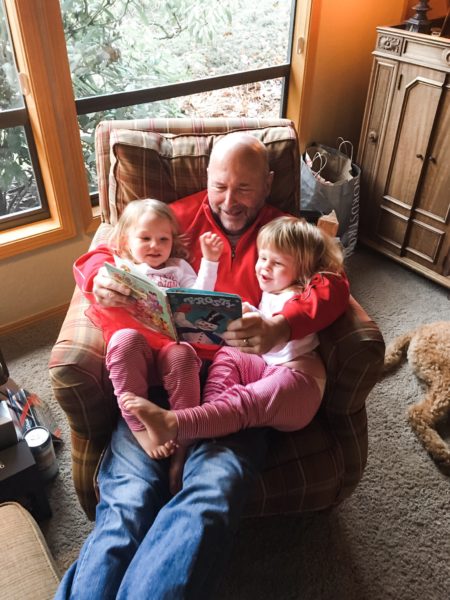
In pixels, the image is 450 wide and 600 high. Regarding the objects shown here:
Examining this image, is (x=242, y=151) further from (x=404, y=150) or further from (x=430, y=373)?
(x=404, y=150)

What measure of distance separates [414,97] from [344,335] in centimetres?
163

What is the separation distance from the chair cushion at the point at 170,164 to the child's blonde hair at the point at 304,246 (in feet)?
1.13

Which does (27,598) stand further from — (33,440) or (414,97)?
(414,97)

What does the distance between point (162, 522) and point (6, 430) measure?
0.58m

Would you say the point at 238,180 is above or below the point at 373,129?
above

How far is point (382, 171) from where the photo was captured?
264 cm

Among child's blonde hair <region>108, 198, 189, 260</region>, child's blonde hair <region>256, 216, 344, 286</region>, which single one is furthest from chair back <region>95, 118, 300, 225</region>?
child's blonde hair <region>256, 216, 344, 286</region>

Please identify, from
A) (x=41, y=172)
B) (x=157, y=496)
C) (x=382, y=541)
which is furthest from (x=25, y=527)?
(x=41, y=172)

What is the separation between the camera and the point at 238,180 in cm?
146

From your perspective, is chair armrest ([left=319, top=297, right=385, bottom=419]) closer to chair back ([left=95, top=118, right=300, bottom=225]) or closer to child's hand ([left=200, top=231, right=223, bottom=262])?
child's hand ([left=200, top=231, right=223, bottom=262])

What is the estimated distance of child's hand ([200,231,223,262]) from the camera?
56.6 inches

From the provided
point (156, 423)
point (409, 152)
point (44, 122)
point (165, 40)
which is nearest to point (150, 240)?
point (156, 423)

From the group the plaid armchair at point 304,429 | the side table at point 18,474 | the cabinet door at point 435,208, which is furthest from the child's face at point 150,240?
the cabinet door at point 435,208

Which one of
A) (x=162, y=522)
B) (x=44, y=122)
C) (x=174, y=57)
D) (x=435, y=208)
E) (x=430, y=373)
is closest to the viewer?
(x=162, y=522)
